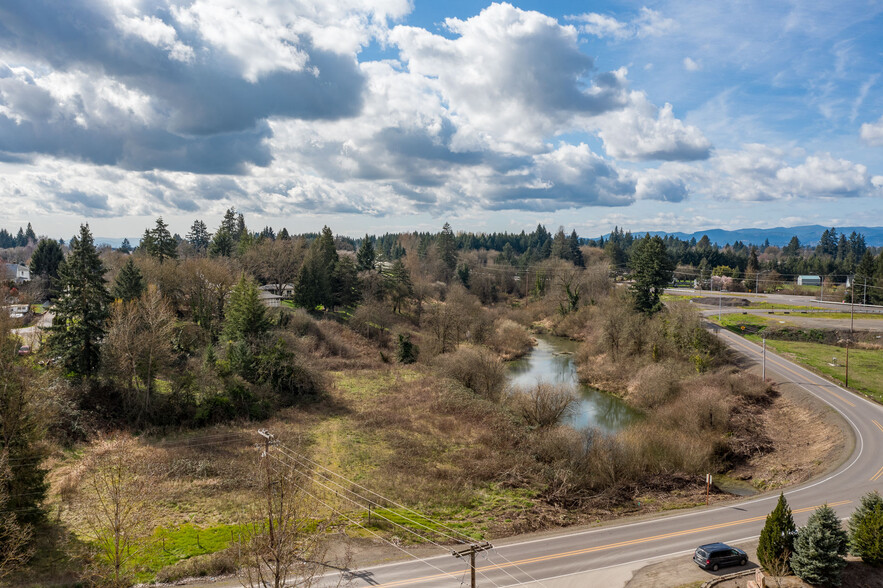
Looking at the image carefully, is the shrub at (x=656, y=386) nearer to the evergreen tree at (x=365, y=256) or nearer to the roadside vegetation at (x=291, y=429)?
the roadside vegetation at (x=291, y=429)

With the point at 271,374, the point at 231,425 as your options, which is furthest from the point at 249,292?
the point at 231,425

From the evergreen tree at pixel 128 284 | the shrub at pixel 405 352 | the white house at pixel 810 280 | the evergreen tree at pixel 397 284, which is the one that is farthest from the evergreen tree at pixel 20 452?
the white house at pixel 810 280

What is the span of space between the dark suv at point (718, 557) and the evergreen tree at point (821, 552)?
78.7 inches

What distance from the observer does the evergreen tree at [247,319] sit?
45500 mm

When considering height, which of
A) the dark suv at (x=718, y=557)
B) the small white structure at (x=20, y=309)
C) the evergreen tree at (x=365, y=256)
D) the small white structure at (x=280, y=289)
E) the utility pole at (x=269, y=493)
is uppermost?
the evergreen tree at (x=365, y=256)

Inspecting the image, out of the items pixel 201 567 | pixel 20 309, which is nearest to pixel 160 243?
pixel 20 309

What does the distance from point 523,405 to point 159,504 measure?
79.0 ft

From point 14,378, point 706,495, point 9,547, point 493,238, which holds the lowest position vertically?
point 706,495

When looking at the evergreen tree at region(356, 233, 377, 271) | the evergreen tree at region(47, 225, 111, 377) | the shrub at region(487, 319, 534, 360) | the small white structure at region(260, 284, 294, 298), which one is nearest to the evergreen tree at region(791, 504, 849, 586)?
the evergreen tree at region(47, 225, 111, 377)

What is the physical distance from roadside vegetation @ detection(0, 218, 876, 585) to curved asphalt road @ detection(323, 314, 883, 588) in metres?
2.06

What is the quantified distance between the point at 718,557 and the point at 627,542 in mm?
3935

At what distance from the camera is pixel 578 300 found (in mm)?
85875

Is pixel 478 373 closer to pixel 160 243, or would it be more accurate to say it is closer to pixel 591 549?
pixel 591 549

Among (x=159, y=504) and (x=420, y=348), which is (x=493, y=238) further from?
(x=159, y=504)
